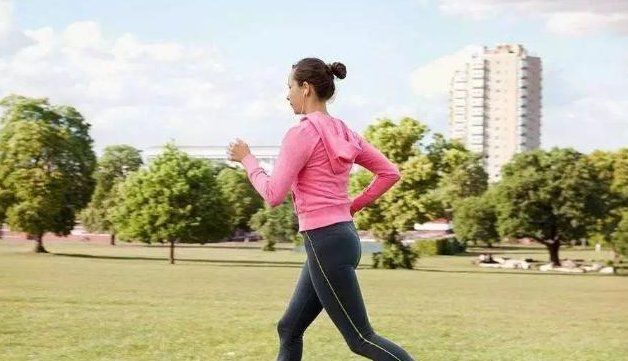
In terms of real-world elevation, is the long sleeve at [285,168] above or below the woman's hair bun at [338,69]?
below

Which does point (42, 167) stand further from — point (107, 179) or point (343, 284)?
point (343, 284)

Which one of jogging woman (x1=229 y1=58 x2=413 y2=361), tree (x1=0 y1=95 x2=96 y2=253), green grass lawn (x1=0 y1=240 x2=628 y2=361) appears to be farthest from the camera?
tree (x1=0 y1=95 x2=96 y2=253)

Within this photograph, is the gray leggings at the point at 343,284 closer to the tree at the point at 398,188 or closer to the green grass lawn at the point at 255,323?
the green grass lawn at the point at 255,323

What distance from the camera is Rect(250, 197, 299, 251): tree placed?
93.0 metres

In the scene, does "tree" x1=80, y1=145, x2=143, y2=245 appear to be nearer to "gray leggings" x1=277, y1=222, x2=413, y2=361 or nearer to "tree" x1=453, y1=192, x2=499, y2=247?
"tree" x1=453, y1=192, x2=499, y2=247

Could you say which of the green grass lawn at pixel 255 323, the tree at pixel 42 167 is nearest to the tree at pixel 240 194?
the tree at pixel 42 167

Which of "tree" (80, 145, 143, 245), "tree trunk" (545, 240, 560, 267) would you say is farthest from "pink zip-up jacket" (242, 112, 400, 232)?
"tree" (80, 145, 143, 245)

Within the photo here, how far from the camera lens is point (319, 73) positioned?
6250 millimetres

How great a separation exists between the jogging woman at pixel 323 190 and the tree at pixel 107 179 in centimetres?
8700

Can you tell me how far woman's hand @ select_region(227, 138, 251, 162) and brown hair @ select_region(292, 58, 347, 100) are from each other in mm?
527

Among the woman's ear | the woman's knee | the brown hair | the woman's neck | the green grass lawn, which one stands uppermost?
the brown hair

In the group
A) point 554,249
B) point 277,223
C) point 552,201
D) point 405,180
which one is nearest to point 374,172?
point 405,180

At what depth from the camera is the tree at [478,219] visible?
76.6 metres

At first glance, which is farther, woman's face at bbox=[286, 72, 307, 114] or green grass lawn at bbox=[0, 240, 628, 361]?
green grass lawn at bbox=[0, 240, 628, 361]
